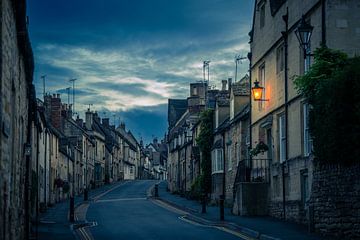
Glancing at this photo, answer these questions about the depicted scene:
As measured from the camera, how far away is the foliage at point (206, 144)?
169 feet

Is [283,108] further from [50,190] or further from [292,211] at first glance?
[50,190]

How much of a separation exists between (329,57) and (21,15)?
12.4 meters

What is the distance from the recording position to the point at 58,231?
88.5 ft

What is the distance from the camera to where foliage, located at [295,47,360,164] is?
20.2 m

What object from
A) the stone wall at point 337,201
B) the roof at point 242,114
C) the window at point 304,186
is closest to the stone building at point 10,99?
the stone wall at point 337,201

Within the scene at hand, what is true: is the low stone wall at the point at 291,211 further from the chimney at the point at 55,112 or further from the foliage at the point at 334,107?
the chimney at the point at 55,112

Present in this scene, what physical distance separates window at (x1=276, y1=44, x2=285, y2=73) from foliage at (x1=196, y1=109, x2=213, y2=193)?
65.9 ft

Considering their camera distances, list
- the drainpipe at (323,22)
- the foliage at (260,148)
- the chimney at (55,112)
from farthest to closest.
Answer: the chimney at (55,112) → the foliage at (260,148) → the drainpipe at (323,22)

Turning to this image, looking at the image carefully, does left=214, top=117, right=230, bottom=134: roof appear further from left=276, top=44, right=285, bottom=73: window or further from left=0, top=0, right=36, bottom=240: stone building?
left=0, top=0, right=36, bottom=240: stone building

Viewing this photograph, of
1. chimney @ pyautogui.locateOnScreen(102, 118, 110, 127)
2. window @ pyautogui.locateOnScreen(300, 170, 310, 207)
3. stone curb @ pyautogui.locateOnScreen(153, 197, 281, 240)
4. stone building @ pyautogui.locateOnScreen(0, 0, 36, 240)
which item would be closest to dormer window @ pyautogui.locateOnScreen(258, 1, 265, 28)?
window @ pyautogui.locateOnScreen(300, 170, 310, 207)

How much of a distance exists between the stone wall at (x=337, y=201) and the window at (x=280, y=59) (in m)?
8.91

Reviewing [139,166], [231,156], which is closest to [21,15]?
[231,156]

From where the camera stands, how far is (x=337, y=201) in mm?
21406

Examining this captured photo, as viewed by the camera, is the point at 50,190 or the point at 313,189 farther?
the point at 50,190
